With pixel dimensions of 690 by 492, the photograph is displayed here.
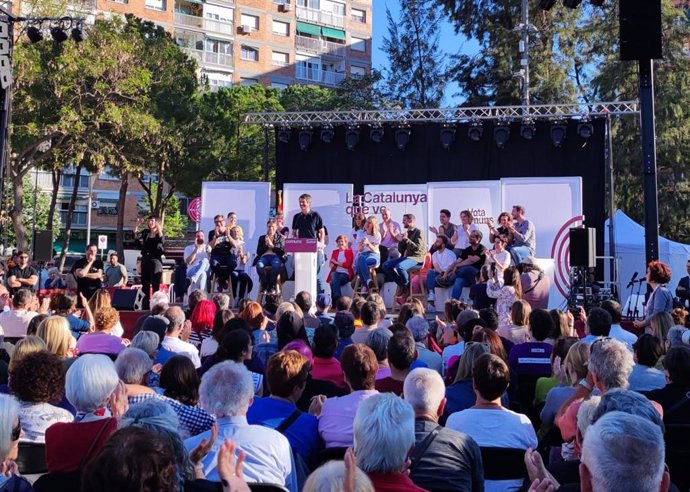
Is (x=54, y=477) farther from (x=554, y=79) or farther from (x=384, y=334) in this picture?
(x=554, y=79)

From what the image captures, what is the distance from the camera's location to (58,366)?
3.62 metres

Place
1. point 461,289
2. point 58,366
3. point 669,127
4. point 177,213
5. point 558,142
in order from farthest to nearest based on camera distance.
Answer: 1. point 177,213
2. point 669,127
3. point 558,142
4. point 461,289
5. point 58,366

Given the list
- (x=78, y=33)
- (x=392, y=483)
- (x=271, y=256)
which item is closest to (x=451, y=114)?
(x=271, y=256)

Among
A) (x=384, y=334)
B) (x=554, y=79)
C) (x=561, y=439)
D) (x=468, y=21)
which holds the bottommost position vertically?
(x=561, y=439)

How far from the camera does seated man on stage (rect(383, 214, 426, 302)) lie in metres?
12.2

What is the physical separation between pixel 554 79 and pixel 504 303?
1786cm

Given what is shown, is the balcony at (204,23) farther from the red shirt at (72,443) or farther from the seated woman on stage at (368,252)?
the red shirt at (72,443)

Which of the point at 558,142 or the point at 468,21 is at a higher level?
the point at 468,21

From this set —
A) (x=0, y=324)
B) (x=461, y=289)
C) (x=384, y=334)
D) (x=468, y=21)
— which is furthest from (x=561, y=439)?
(x=468, y=21)

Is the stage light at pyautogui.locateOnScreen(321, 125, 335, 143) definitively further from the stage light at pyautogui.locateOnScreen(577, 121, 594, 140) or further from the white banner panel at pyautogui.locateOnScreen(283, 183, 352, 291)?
the stage light at pyautogui.locateOnScreen(577, 121, 594, 140)

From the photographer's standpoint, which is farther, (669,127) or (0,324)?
(669,127)

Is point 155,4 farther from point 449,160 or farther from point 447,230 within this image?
point 447,230

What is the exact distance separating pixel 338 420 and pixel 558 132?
12277mm

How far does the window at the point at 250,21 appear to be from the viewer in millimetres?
45344
